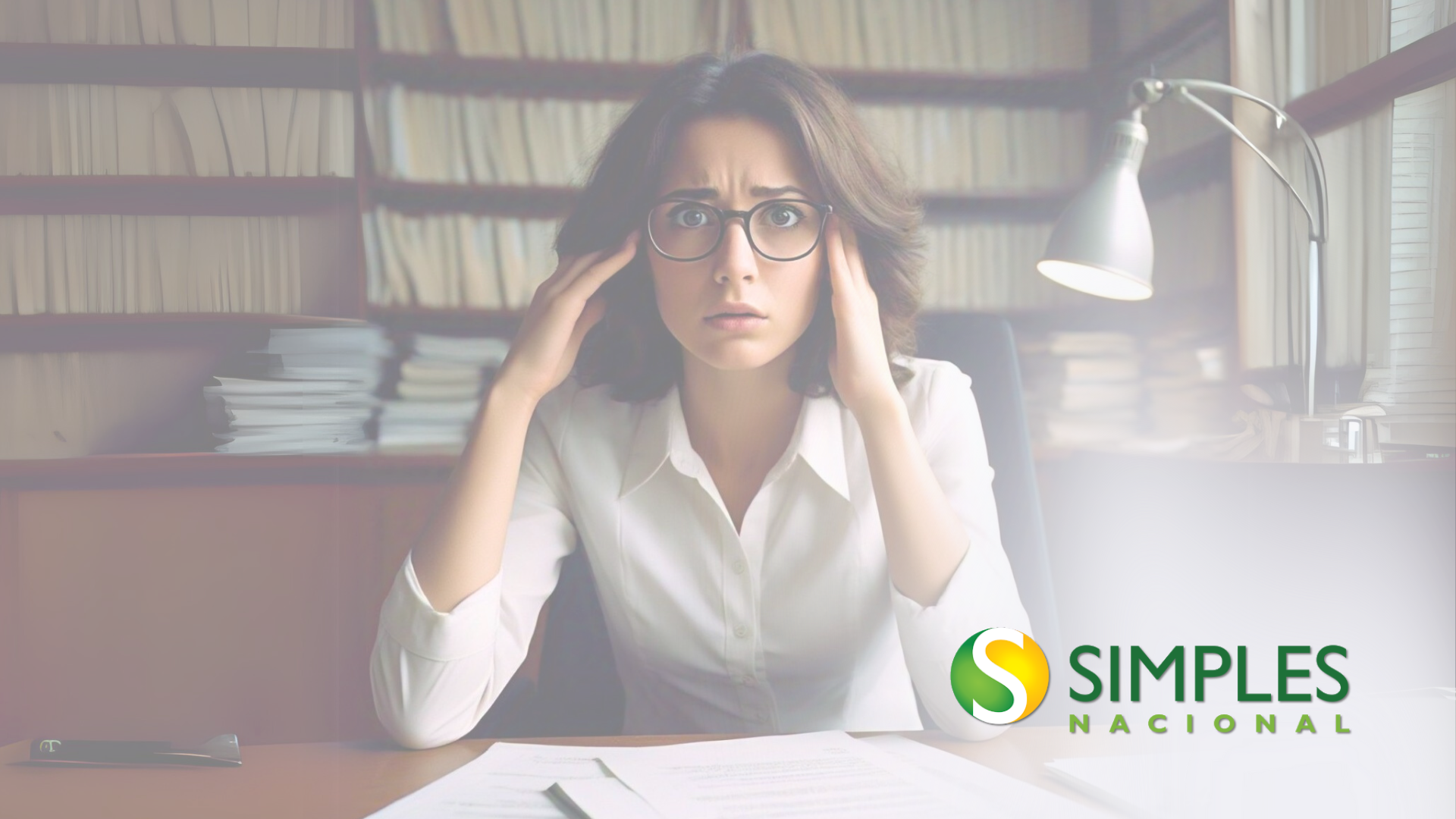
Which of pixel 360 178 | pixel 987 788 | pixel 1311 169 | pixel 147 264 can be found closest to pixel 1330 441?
pixel 1311 169

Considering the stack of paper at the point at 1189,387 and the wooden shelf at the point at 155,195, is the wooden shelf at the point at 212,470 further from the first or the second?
the stack of paper at the point at 1189,387

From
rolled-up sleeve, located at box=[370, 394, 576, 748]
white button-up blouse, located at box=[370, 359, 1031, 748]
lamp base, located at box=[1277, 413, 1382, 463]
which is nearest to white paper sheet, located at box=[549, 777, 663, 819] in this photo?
rolled-up sleeve, located at box=[370, 394, 576, 748]

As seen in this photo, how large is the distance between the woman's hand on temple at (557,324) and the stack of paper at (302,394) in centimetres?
20

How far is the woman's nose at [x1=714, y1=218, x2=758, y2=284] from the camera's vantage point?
Result: 673 millimetres

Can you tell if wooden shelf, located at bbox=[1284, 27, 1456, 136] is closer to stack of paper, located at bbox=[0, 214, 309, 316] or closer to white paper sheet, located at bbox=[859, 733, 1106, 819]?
white paper sheet, located at bbox=[859, 733, 1106, 819]

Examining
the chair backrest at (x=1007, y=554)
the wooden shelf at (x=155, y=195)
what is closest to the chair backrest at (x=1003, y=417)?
the chair backrest at (x=1007, y=554)

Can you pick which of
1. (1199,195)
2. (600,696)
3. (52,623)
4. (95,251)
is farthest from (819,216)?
(52,623)

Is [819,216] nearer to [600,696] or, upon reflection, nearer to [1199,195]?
[1199,195]

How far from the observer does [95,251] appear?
0.73 meters

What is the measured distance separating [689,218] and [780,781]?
15.8 inches

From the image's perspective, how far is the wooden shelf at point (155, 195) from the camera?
0.73m

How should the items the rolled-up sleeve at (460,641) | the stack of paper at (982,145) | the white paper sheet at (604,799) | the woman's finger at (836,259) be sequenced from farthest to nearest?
the stack of paper at (982,145) → the woman's finger at (836,259) → the rolled-up sleeve at (460,641) → the white paper sheet at (604,799)

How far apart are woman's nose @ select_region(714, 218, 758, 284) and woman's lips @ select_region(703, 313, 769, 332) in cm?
3

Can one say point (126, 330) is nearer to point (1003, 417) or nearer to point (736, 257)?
point (736, 257)
